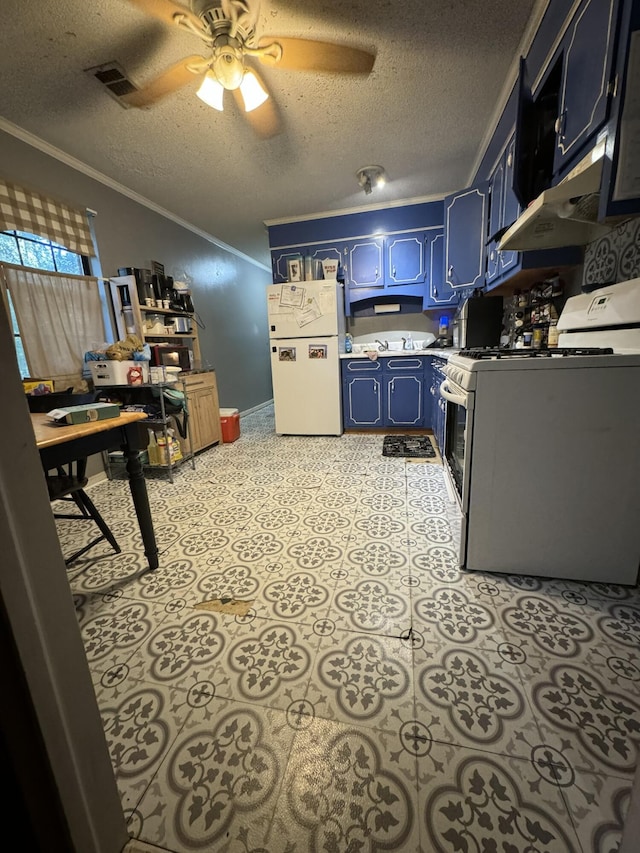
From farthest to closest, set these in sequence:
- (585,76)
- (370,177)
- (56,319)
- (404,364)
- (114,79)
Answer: (404,364)
(370,177)
(56,319)
(114,79)
(585,76)

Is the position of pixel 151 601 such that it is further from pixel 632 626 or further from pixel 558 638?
pixel 632 626

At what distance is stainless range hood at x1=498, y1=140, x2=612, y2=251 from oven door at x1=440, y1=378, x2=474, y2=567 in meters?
0.75

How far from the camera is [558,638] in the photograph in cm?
114

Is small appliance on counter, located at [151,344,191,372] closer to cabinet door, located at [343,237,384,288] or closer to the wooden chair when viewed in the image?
the wooden chair

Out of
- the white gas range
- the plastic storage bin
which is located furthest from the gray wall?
the white gas range

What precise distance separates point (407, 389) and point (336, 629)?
9.16ft

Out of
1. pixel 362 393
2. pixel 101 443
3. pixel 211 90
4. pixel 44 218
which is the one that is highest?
pixel 211 90

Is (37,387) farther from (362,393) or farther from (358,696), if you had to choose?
(362,393)

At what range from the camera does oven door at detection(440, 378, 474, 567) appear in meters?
1.39

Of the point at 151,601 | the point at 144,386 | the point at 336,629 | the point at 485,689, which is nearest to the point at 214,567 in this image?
the point at 151,601

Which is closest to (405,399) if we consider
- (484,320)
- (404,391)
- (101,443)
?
(404,391)

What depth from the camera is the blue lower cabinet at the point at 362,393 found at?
3.63m

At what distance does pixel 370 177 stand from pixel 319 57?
1614 millimetres

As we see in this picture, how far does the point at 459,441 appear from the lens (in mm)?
1896
